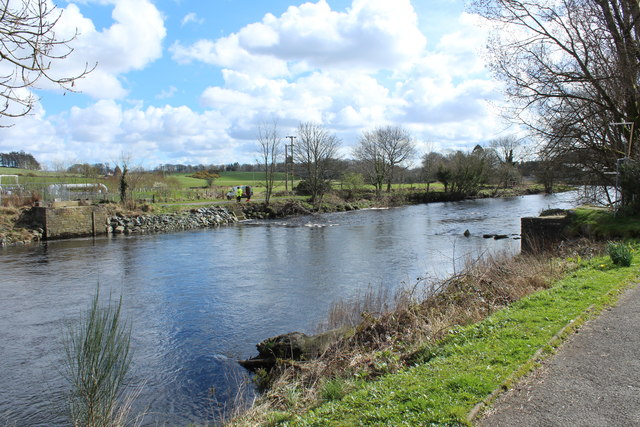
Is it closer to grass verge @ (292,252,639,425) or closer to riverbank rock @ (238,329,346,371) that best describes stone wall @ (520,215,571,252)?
grass verge @ (292,252,639,425)

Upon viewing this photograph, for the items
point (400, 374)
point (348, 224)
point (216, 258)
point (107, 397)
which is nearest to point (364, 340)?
point (400, 374)

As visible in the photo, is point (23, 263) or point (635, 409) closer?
point (635, 409)

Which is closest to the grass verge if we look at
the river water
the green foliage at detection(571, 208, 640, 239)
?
the river water

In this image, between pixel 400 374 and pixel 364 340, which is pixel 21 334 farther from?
pixel 400 374

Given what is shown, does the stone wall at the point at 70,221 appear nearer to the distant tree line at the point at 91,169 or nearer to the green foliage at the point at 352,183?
the distant tree line at the point at 91,169

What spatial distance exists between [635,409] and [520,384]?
3.31 ft

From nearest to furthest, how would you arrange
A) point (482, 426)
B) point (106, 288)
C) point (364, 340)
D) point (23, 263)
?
point (482, 426)
point (364, 340)
point (106, 288)
point (23, 263)

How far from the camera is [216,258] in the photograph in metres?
21.5

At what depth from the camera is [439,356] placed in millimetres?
6125

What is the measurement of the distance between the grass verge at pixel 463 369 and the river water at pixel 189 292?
3.16m

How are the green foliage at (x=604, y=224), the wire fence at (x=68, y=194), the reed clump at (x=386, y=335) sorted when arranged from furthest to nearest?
the wire fence at (x=68, y=194), the green foliage at (x=604, y=224), the reed clump at (x=386, y=335)

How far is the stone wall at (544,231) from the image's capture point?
57.8ft

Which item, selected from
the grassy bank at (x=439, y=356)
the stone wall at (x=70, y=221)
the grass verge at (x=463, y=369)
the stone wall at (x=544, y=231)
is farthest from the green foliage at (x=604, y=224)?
the stone wall at (x=70, y=221)

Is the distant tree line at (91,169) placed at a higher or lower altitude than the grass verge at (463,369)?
higher
